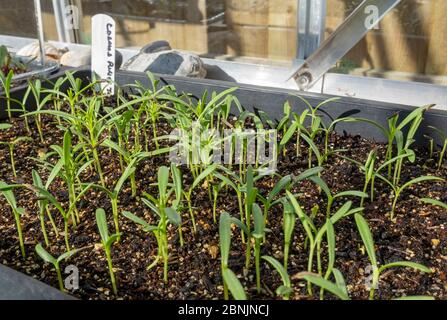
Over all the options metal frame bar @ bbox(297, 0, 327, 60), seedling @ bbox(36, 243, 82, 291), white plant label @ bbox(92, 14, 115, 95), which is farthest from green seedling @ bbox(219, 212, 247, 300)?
metal frame bar @ bbox(297, 0, 327, 60)

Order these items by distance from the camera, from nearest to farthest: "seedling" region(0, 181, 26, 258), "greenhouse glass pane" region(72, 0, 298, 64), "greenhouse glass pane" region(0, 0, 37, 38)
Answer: "seedling" region(0, 181, 26, 258), "greenhouse glass pane" region(72, 0, 298, 64), "greenhouse glass pane" region(0, 0, 37, 38)

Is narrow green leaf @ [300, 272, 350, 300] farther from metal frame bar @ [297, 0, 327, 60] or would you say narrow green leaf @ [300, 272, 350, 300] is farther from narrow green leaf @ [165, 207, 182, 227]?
metal frame bar @ [297, 0, 327, 60]

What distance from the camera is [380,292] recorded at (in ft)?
2.48

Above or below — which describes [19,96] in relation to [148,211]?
above

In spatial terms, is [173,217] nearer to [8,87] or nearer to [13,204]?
[13,204]

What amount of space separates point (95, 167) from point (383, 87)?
96 cm

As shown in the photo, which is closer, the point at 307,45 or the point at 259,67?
the point at 307,45

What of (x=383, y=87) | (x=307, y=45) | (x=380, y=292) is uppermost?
(x=307, y=45)

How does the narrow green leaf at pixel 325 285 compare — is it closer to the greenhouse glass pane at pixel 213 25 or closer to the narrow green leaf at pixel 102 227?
the narrow green leaf at pixel 102 227

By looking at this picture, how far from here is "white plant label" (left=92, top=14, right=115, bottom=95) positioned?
4.73 feet

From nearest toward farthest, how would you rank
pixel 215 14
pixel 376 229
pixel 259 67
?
pixel 376 229, pixel 259 67, pixel 215 14

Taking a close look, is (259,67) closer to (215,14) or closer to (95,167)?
(215,14)

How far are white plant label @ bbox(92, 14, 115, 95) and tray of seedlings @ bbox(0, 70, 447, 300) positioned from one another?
0.22 m
